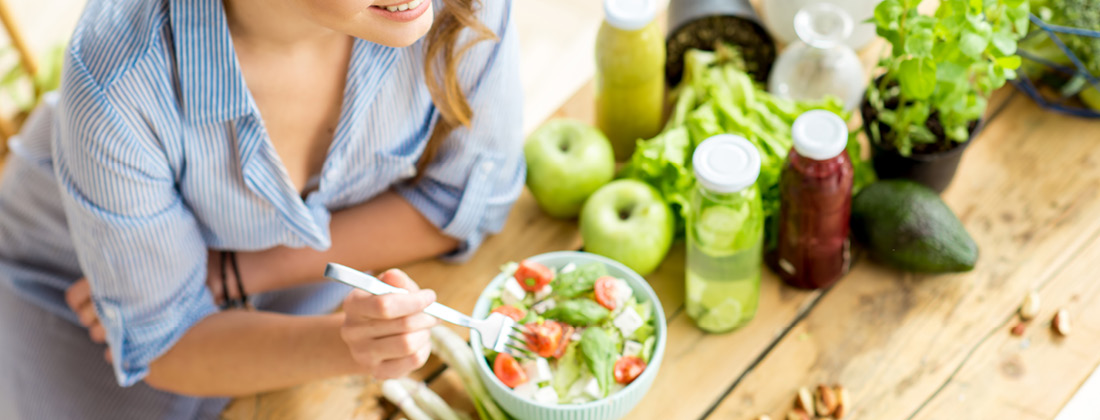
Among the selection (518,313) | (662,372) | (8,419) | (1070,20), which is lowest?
(8,419)

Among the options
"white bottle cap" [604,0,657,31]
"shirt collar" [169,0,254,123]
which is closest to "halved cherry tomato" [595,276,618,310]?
"white bottle cap" [604,0,657,31]

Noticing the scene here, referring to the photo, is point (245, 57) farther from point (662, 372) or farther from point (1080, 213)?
point (1080, 213)

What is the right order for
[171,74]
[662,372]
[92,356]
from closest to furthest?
[171,74] < [662,372] < [92,356]

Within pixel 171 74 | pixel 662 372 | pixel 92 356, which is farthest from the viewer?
pixel 92 356

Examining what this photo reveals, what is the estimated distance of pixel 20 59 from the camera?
7.50 feet

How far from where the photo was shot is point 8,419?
137 cm

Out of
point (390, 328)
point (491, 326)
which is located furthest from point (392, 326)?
point (491, 326)

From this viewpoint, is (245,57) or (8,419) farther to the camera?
(8,419)

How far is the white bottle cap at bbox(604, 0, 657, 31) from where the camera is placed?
121 cm

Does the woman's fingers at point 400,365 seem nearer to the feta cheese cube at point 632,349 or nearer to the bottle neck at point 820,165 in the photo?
the feta cheese cube at point 632,349

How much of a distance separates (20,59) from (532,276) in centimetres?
178

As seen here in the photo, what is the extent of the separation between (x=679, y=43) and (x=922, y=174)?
0.40 metres

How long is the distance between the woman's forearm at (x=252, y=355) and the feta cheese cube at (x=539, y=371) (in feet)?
0.73

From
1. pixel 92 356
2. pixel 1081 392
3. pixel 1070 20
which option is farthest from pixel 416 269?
pixel 1070 20
